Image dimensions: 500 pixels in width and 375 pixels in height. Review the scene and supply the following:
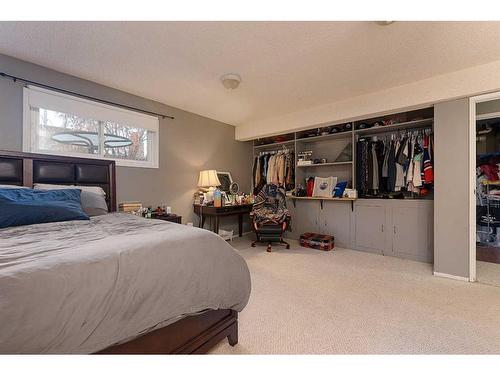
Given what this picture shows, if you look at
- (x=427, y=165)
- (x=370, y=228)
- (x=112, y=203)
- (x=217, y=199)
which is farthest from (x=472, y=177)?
(x=112, y=203)

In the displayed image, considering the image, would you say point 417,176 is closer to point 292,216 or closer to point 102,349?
point 292,216

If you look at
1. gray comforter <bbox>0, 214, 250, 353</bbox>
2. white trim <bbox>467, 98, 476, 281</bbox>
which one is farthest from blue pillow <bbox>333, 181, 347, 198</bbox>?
gray comforter <bbox>0, 214, 250, 353</bbox>

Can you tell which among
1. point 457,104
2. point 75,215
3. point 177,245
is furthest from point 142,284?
point 457,104

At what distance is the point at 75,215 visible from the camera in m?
1.90

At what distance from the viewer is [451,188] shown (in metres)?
2.55

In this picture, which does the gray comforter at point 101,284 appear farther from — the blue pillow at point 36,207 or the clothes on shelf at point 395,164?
the clothes on shelf at point 395,164

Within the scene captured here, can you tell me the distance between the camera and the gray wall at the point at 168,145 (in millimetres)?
2299

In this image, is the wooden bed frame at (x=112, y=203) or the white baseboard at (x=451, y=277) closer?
the wooden bed frame at (x=112, y=203)

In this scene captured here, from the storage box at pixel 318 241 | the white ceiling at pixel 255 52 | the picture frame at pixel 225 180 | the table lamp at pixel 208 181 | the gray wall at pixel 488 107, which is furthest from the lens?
the picture frame at pixel 225 180

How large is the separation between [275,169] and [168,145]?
81.1 inches

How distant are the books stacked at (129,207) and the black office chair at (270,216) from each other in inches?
68.0

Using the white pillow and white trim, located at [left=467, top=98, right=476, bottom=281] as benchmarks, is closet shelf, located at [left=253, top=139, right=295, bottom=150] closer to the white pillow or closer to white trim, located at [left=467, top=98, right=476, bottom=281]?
white trim, located at [left=467, top=98, right=476, bottom=281]

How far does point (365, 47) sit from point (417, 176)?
197 centimetres

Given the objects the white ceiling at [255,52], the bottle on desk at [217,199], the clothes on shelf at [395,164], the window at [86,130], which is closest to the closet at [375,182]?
the clothes on shelf at [395,164]
